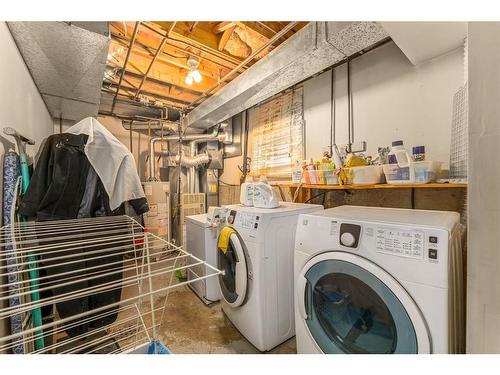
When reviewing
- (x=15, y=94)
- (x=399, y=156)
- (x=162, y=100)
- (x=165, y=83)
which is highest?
(x=165, y=83)

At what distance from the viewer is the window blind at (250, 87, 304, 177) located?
2532mm

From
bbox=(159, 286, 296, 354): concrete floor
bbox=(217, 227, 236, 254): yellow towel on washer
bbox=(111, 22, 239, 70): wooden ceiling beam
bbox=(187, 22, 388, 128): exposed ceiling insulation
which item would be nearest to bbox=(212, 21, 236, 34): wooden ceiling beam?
bbox=(111, 22, 239, 70): wooden ceiling beam

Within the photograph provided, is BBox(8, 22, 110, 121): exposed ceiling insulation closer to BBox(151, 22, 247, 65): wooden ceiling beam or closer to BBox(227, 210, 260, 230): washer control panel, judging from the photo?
BBox(151, 22, 247, 65): wooden ceiling beam

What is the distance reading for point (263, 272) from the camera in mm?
1376

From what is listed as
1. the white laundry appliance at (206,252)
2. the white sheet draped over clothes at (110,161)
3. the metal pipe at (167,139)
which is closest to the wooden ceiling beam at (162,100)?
the metal pipe at (167,139)

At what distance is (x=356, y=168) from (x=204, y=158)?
251 cm

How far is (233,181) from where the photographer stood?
3564 millimetres

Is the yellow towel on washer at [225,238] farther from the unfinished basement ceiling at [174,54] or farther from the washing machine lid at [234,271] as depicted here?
the unfinished basement ceiling at [174,54]

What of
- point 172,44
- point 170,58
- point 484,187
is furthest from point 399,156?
point 170,58

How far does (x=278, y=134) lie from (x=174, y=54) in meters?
1.46

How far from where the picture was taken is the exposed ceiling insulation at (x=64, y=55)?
4.00 feet

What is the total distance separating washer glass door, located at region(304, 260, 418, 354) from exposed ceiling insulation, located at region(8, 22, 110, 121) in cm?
182

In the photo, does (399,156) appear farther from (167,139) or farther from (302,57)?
(167,139)

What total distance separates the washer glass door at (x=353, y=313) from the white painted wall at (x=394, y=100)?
1219mm
